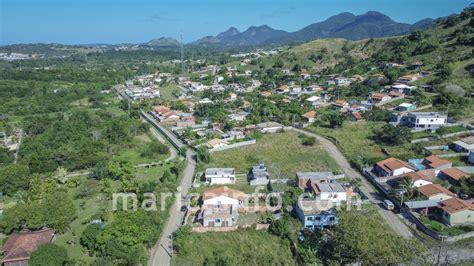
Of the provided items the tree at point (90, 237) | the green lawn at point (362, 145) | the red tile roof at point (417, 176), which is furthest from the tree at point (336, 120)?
the tree at point (90, 237)

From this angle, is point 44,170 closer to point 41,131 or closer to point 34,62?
point 41,131

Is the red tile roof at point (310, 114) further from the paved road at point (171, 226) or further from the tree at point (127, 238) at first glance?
the tree at point (127, 238)

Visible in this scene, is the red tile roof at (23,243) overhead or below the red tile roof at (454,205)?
below

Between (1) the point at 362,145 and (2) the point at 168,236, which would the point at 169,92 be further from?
(2) the point at 168,236

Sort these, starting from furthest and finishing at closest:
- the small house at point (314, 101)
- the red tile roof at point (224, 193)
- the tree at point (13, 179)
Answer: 1. the small house at point (314, 101)
2. the tree at point (13, 179)
3. the red tile roof at point (224, 193)

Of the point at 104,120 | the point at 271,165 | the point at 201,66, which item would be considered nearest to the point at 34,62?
the point at 201,66

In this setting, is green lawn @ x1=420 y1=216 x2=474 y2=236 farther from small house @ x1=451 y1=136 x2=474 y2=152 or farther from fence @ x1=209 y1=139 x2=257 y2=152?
fence @ x1=209 y1=139 x2=257 y2=152

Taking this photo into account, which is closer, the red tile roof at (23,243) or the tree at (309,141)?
the red tile roof at (23,243)

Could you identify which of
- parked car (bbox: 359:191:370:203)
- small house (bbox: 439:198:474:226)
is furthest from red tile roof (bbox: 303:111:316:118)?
small house (bbox: 439:198:474:226)
